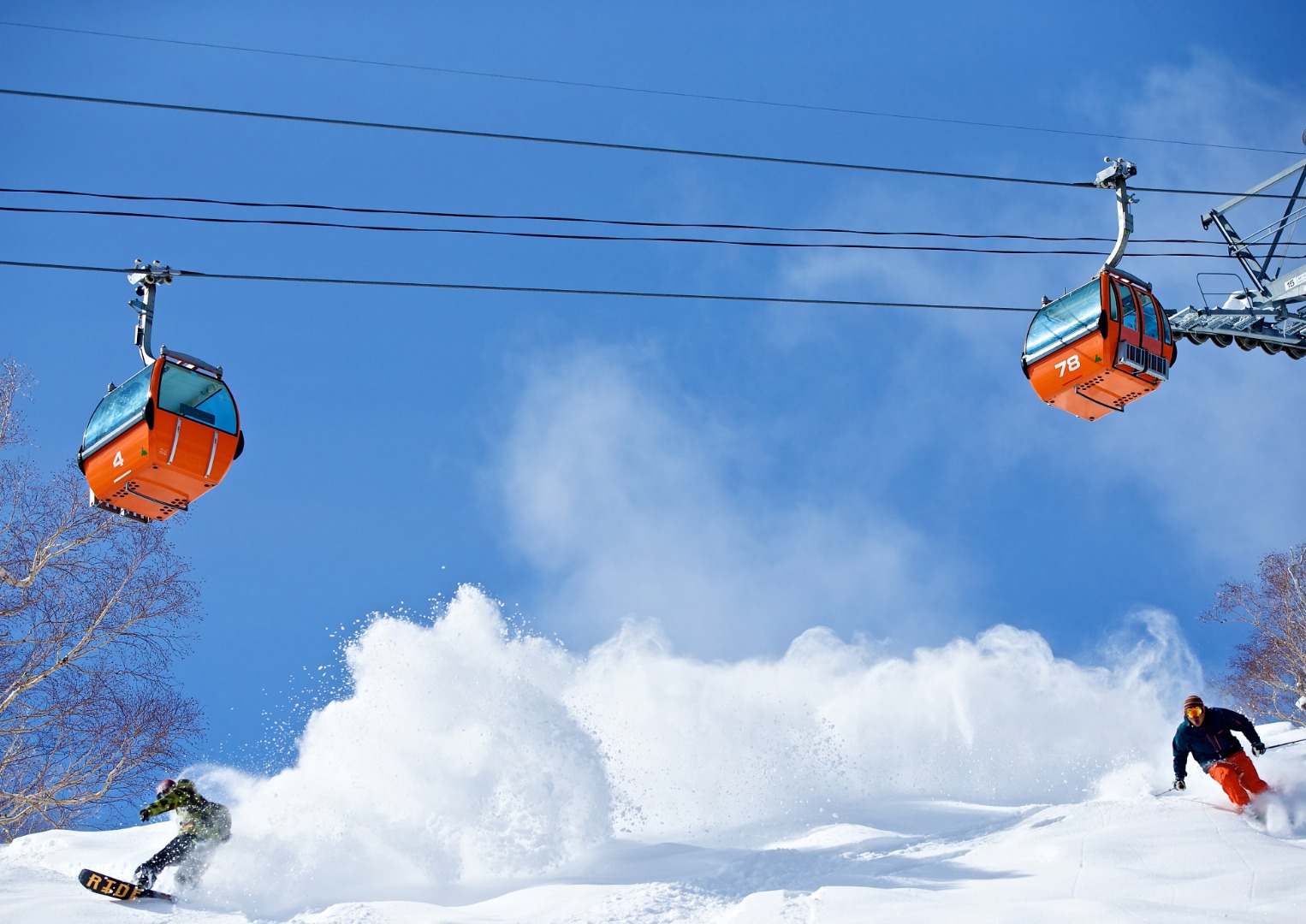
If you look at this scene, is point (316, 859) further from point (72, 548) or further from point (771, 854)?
point (72, 548)

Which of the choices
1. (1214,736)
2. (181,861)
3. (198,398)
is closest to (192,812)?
(181,861)

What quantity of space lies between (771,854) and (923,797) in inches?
225

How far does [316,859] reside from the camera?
13984 mm

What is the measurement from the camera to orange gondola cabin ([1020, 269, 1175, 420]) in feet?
42.9

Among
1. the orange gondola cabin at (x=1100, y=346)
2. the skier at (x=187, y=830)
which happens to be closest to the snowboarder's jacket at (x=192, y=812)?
the skier at (x=187, y=830)

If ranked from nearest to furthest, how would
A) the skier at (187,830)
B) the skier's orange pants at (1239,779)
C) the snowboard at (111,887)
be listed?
1. the skier's orange pants at (1239,779)
2. the snowboard at (111,887)
3. the skier at (187,830)

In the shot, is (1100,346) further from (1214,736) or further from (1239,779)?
(1239,779)

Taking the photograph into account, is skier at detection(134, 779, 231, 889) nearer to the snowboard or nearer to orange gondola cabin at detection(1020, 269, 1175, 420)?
the snowboard

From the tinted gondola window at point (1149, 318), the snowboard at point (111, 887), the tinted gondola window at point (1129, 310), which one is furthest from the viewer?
the tinted gondola window at point (1149, 318)

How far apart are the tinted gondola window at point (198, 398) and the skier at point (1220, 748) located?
36.3ft

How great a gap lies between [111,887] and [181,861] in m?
0.79

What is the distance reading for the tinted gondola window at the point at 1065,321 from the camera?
13.2 m

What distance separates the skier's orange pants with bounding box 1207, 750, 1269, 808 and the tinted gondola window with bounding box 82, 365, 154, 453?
12076 mm

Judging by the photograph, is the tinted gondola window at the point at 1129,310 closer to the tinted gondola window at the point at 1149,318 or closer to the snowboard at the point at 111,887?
the tinted gondola window at the point at 1149,318
